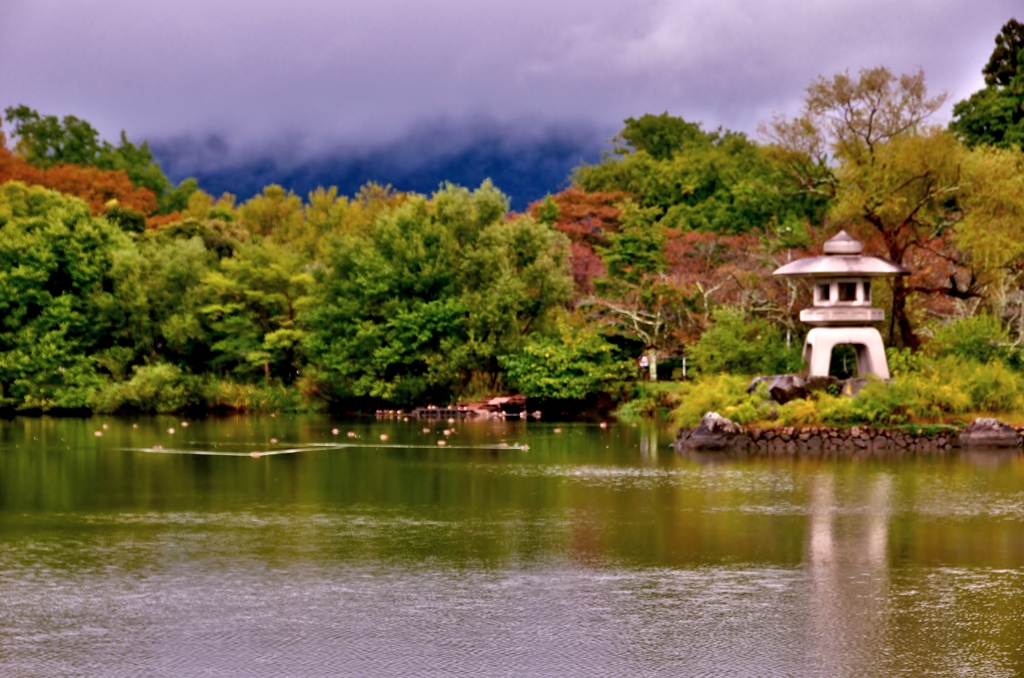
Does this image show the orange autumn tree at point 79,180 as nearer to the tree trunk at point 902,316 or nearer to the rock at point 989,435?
the tree trunk at point 902,316

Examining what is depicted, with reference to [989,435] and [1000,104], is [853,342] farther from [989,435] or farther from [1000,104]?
[1000,104]

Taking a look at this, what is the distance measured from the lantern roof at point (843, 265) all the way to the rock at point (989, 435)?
488 cm

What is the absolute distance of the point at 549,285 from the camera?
1542 inches

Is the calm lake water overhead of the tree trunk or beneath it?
beneath

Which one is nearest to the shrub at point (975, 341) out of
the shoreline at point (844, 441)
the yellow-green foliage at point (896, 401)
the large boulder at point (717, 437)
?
the yellow-green foliage at point (896, 401)

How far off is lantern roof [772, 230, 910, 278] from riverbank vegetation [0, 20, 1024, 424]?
2.56 meters

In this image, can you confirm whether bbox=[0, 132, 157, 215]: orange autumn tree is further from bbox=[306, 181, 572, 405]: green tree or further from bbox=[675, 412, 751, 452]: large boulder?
bbox=[675, 412, 751, 452]: large boulder

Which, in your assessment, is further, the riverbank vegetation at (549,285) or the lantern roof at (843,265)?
the riverbank vegetation at (549,285)

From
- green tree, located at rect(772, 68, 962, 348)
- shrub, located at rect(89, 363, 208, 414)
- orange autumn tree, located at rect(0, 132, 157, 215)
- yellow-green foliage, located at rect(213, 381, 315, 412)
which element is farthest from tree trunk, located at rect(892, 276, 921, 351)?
orange autumn tree, located at rect(0, 132, 157, 215)

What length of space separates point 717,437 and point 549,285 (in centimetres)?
1589

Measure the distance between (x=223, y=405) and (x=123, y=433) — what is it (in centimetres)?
1080

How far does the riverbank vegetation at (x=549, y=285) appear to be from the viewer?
1189 inches

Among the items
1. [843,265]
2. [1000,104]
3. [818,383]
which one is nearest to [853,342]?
[843,265]

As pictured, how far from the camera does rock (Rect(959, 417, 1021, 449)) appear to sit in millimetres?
23469
